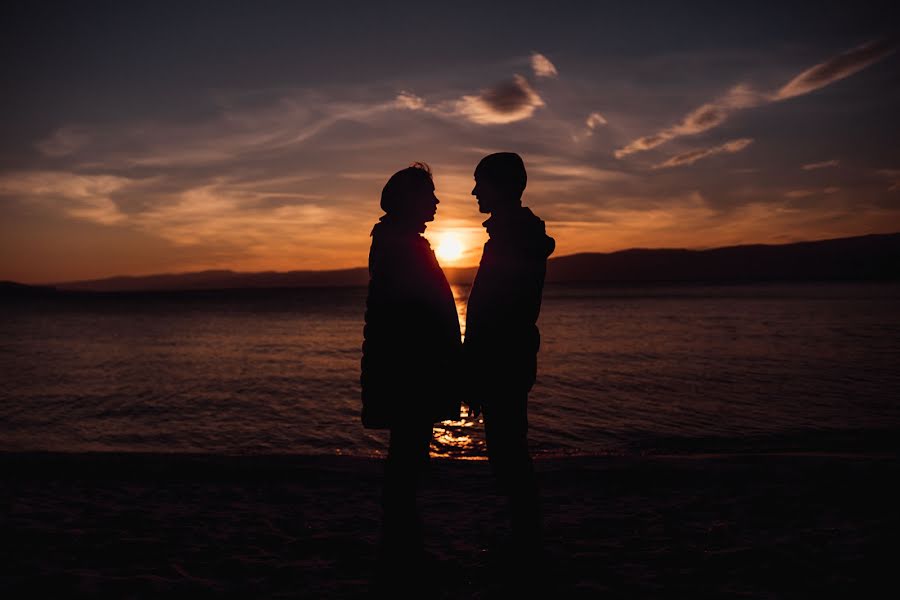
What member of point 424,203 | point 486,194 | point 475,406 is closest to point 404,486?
point 475,406

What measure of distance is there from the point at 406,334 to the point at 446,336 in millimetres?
290

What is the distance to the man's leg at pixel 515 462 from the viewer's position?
3963 millimetres

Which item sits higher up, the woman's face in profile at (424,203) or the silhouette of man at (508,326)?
the woman's face in profile at (424,203)

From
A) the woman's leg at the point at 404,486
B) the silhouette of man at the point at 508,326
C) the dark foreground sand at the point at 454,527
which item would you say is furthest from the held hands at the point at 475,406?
the dark foreground sand at the point at 454,527

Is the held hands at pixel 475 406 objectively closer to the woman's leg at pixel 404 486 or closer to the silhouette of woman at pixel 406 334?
the silhouette of woman at pixel 406 334

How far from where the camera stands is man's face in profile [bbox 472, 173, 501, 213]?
3.98m

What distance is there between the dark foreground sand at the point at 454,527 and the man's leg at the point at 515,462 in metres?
0.31

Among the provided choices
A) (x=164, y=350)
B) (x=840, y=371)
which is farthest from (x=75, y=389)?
(x=840, y=371)

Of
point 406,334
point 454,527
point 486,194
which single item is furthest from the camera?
point 454,527

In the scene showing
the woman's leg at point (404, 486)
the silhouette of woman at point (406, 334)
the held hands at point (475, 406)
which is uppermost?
the silhouette of woman at point (406, 334)

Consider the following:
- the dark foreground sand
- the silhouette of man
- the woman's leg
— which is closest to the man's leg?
the silhouette of man

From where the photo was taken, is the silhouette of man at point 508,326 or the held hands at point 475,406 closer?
the silhouette of man at point 508,326

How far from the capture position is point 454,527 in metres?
5.02

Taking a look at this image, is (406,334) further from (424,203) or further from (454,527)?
(454,527)
